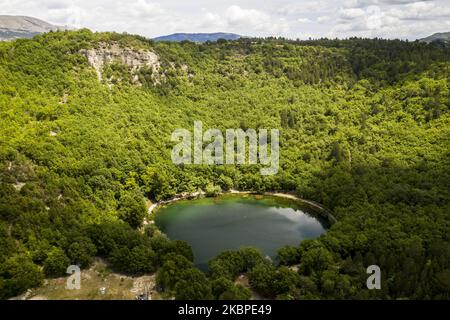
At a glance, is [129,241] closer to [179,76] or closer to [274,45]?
[179,76]

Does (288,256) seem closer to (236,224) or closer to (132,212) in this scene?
(236,224)

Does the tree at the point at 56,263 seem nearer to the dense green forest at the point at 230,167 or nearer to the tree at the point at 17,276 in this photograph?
the dense green forest at the point at 230,167

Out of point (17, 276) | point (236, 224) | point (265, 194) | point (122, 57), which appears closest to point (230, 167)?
point (265, 194)

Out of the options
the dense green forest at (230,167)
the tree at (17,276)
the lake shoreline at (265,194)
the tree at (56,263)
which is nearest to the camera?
the tree at (17,276)

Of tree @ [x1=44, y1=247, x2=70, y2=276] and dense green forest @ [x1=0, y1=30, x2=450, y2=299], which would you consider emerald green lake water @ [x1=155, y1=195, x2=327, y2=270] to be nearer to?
dense green forest @ [x1=0, y1=30, x2=450, y2=299]

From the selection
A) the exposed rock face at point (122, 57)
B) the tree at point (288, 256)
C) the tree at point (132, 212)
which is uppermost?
the exposed rock face at point (122, 57)

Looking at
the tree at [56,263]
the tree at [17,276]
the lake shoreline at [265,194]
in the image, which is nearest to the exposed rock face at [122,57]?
the lake shoreline at [265,194]

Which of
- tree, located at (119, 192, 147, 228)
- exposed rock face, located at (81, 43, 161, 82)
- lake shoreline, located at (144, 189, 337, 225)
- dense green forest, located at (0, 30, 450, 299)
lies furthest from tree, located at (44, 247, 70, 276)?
exposed rock face, located at (81, 43, 161, 82)
